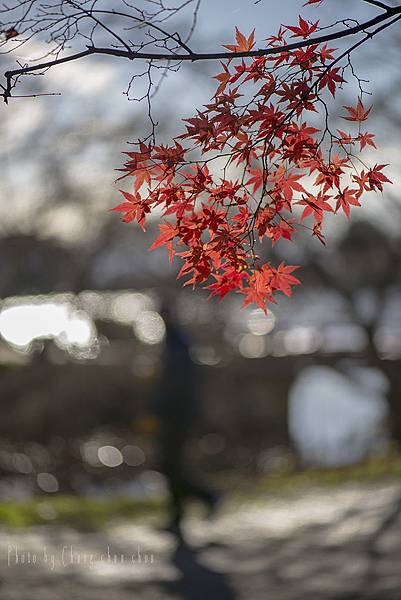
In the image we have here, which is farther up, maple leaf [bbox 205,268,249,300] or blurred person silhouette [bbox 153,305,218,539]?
blurred person silhouette [bbox 153,305,218,539]

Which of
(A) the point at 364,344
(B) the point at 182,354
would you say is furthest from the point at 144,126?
(A) the point at 364,344

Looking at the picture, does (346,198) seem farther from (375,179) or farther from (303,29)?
(303,29)

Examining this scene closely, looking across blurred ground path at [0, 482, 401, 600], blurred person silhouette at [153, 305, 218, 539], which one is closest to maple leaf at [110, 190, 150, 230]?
blurred ground path at [0, 482, 401, 600]

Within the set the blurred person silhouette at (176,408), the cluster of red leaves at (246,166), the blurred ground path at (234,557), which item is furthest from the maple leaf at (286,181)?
the blurred person silhouette at (176,408)

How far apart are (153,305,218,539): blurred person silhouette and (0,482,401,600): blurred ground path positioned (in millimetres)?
276

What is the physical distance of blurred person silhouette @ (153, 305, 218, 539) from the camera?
6.03 metres

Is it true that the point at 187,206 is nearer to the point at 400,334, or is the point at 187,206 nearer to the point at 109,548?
the point at 109,548

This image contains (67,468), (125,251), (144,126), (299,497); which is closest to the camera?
(299,497)

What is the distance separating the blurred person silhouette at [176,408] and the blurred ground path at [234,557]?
28 centimetres

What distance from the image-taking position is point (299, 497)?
6.93 metres

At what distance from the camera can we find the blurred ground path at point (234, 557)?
4.60 metres

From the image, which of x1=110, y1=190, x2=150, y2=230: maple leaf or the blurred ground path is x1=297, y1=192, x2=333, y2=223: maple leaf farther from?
the blurred ground path

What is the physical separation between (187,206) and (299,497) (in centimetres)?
555

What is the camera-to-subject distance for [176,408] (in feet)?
20.0
